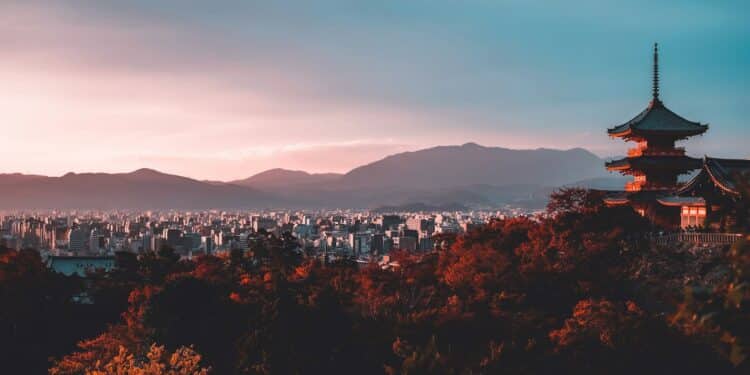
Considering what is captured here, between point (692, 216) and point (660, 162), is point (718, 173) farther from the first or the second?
point (660, 162)

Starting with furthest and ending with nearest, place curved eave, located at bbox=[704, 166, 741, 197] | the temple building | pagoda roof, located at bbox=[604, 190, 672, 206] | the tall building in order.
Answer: the tall building → pagoda roof, located at bbox=[604, 190, 672, 206] → the temple building → curved eave, located at bbox=[704, 166, 741, 197]

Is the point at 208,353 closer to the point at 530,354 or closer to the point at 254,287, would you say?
the point at 254,287

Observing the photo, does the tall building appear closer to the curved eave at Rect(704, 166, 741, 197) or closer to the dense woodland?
the dense woodland

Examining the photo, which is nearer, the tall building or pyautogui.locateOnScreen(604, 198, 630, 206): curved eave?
pyautogui.locateOnScreen(604, 198, 630, 206): curved eave

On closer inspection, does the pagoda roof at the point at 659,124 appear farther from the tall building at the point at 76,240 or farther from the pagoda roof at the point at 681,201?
the tall building at the point at 76,240

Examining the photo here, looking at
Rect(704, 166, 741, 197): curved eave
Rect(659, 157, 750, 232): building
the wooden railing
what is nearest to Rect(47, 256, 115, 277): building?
Rect(659, 157, 750, 232): building

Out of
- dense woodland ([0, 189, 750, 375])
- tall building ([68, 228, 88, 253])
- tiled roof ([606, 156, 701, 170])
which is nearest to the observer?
dense woodland ([0, 189, 750, 375])

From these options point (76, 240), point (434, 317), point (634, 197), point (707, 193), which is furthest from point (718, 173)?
point (76, 240)
